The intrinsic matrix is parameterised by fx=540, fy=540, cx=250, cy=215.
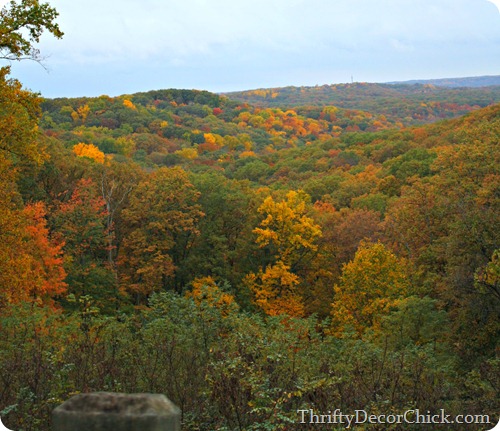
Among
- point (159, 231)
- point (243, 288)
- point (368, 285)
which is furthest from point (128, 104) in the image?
point (368, 285)

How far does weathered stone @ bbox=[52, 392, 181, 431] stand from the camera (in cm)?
248

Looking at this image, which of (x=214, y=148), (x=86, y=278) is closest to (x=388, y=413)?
(x=86, y=278)

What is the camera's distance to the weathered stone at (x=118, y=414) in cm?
248

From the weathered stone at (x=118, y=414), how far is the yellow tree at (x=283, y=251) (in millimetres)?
26461

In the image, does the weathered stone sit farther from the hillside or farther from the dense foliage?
the dense foliage

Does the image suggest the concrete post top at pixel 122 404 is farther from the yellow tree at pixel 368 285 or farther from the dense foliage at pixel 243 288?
the yellow tree at pixel 368 285

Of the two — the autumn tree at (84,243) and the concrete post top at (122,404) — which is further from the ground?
the concrete post top at (122,404)

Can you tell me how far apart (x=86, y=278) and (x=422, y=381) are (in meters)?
20.0

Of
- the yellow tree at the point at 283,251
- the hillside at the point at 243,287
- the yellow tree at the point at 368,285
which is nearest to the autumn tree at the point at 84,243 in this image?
the hillside at the point at 243,287

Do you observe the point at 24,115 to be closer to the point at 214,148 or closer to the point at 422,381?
the point at 422,381

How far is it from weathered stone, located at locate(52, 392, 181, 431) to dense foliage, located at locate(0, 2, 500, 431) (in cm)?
419

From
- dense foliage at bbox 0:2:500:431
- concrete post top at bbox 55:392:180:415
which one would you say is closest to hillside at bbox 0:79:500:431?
dense foliage at bbox 0:2:500:431

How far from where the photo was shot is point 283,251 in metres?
31.2

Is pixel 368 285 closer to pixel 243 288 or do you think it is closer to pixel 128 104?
pixel 243 288
